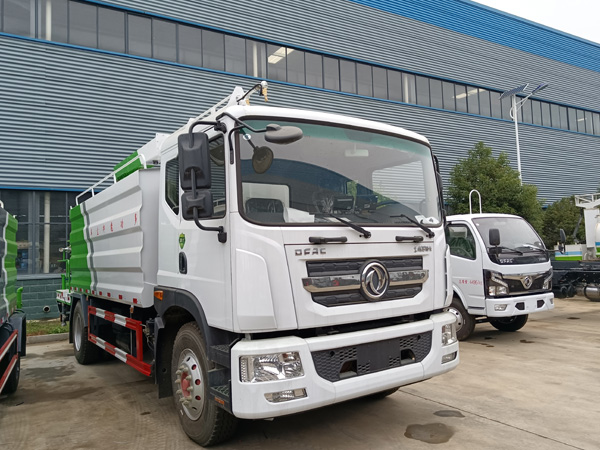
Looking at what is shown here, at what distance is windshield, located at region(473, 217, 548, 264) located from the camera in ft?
24.5

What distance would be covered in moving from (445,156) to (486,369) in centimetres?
1700

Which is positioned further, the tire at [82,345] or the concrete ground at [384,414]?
the tire at [82,345]

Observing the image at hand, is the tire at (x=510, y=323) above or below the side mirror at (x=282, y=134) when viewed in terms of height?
below

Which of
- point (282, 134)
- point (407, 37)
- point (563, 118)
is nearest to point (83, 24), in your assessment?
point (282, 134)

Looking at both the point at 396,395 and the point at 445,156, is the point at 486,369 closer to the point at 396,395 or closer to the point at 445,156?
the point at 396,395

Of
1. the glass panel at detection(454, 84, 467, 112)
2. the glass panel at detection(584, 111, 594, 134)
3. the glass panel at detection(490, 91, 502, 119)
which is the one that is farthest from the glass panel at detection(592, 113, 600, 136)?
the glass panel at detection(454, 84, 467, 112)

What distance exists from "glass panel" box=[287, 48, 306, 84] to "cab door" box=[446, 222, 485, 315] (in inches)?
441

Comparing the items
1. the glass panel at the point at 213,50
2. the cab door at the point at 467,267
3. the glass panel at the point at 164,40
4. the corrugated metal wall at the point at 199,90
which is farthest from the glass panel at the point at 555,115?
the cab door at the point at 467,267

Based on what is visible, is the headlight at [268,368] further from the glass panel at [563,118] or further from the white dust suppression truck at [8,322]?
the glass panel at [563,118]

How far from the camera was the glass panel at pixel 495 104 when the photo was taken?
24.0 m

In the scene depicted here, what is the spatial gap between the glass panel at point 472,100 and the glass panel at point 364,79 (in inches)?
250

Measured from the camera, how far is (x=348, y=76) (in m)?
19.0

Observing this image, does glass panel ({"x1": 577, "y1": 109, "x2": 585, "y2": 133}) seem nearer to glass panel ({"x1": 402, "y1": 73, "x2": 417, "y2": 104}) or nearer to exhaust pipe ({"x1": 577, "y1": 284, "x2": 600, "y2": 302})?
glass panel ({"x1": 402, "y1": 73, "x2": 417, "y2": 104})

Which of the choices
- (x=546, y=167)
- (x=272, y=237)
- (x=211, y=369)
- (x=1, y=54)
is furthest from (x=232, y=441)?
(x=546, y=167)
